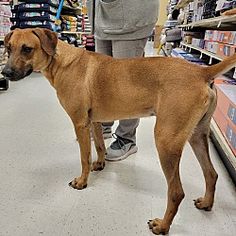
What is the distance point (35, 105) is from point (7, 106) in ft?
0.97

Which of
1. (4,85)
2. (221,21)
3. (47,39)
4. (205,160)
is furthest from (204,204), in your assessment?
(4,85)

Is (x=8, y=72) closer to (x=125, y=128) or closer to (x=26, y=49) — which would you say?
(x=26, y=49)

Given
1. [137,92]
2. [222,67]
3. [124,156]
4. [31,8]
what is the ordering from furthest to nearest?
1. [31,8]
2. [124,156]
3. [137,92]
4. [222,67]

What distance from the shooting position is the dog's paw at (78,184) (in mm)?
1547

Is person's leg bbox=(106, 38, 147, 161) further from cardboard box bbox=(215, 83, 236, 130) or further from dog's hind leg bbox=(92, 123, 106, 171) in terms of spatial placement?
cardboard box bbox=(215, 83, 236, 130)

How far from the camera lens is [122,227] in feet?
4.10

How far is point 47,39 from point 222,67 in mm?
867

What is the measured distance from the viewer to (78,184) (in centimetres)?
155

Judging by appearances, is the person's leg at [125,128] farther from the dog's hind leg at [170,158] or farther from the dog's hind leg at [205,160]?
the dog's hind leg at [170,158]

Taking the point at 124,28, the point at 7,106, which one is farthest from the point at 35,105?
the point at 124,28

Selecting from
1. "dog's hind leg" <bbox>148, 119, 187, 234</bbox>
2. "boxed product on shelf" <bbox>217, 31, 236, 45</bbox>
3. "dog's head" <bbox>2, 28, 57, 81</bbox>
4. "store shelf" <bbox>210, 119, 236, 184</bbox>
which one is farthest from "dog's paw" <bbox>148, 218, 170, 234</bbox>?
"boxed product on shelf" <bbox>217, 31, 236, 45</bbox>

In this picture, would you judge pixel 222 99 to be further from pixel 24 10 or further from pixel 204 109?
pixel 24 10

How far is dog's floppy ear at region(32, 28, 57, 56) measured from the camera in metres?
1.41

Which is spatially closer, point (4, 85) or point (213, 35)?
point (213, 35)
